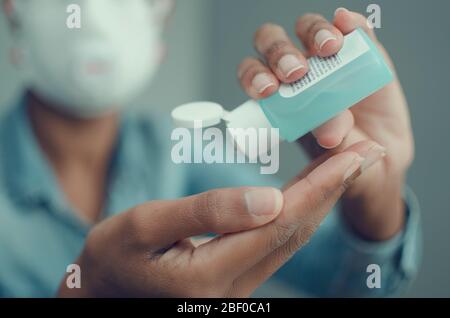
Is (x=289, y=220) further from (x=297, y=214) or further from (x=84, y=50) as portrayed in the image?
(x=84, y=50)

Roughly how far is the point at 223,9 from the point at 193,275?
0.60m

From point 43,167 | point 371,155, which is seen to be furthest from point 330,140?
point 43,167

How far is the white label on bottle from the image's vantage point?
35 cm

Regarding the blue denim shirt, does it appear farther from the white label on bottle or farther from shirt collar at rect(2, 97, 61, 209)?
the white label on bottle

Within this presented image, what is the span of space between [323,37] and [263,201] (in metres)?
0.13

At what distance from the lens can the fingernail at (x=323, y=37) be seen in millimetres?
360

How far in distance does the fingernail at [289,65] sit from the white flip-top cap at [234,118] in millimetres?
31

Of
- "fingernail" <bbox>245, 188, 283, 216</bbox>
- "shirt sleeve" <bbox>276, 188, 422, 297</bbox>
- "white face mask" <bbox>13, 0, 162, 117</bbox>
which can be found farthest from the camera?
"white face mask" <bbox>13, 0, 162, 117</bbox>

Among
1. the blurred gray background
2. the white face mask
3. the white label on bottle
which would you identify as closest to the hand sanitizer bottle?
the white label on bottle

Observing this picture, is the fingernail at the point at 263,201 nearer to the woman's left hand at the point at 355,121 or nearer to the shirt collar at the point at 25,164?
the woman's left hand at the point at 355,121

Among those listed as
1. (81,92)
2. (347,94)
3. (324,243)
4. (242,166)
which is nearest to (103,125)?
(81,92)

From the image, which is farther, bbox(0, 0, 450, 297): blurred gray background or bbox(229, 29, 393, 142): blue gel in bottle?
bbox(0, 0, 450, 297): blurred gray background

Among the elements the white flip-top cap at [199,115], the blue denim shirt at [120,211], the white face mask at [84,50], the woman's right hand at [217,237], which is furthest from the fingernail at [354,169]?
the white face mask at [84,50]

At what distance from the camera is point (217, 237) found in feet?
1.20
